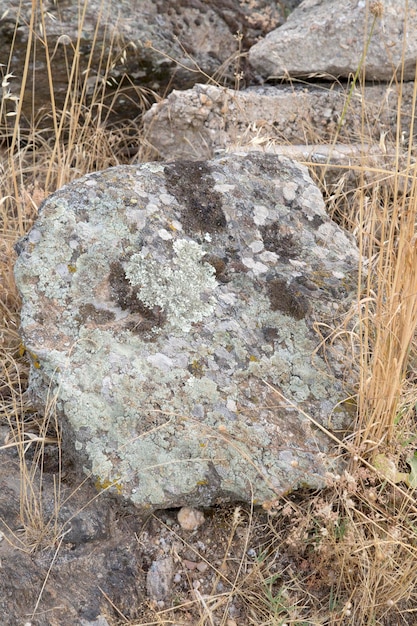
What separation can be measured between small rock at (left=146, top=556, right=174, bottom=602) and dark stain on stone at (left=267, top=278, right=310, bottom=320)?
2.79ft

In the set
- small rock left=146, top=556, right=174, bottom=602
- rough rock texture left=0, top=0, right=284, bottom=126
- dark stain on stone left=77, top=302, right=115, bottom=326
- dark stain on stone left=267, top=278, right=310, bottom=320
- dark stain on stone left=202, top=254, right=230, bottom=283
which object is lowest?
small rock left=146, top=556, right=174, bottom=602

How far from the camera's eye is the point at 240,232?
7.73ft

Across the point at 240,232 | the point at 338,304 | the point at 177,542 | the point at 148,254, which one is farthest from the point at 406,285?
the point at 177,542

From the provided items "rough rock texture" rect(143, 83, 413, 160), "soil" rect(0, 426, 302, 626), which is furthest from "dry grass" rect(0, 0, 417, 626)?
"rough rock texture" rect(143, 83, 413, 160)

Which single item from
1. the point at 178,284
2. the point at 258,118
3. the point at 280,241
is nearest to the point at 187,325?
the point at 178,284

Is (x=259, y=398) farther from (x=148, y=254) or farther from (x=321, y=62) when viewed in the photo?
(x=321, y=62)

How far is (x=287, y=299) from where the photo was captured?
2236 millimetres

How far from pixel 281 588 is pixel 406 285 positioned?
94 cm

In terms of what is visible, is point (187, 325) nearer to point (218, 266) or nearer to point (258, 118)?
point (218, 266)

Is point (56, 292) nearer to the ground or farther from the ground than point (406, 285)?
nearer to the ground

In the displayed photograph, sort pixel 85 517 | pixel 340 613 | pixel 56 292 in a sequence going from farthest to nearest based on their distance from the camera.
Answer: pixel 56 292 < pixel 85 517 < pixel 340 613

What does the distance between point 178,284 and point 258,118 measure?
1.49 meters

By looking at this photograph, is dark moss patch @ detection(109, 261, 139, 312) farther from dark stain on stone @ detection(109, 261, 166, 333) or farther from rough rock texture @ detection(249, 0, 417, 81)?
rough rock texture @ detection(249, 0, 417, 81)

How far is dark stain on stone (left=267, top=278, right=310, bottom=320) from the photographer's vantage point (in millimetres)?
2217
